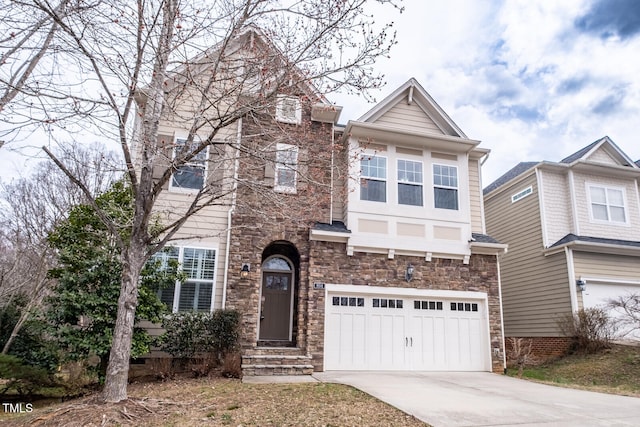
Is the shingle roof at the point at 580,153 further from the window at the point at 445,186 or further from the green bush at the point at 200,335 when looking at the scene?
the green bush at the point at 200,335

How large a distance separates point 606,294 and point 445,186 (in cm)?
651

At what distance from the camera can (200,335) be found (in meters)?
9.21

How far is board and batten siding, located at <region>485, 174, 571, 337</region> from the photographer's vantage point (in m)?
13.5

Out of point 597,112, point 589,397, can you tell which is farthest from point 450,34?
point 597,112

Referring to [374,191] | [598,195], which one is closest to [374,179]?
[374,191]

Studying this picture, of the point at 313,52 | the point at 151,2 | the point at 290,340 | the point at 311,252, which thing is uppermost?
the point at 151,2

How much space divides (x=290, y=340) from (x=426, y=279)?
4.13 metres

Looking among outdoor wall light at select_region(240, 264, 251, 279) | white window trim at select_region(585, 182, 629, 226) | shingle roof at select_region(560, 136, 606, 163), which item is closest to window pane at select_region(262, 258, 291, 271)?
outdoor wall light at select_region(240, 264, 251, 279)

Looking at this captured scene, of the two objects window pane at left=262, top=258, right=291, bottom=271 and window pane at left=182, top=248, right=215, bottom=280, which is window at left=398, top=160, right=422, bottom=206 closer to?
window pane at left=262, top=258, right=291, bottom=271

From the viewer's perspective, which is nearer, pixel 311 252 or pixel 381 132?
pixel 311 252

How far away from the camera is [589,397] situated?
7605 millimetres

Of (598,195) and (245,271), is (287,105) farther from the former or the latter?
(598,195)

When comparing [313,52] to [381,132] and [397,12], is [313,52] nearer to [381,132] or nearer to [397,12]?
[397,12]

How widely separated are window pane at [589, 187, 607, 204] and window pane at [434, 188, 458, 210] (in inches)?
241
